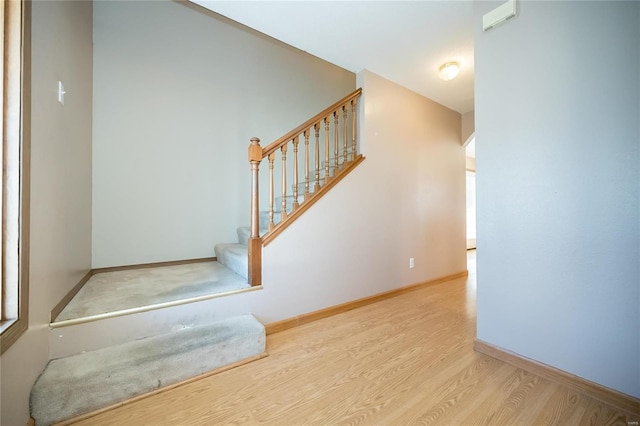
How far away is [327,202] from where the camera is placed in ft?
7.55

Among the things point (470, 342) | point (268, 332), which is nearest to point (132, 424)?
point (268, 332)

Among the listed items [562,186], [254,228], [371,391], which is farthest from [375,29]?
[371,391]

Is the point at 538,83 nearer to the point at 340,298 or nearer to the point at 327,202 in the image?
the point at 327,202

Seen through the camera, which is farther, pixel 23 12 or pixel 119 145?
pixel 119 145

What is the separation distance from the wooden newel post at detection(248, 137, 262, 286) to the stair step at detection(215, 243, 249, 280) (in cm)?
13

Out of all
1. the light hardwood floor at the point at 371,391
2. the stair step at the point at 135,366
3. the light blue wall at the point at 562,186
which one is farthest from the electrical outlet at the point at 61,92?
the light blue wall at the point at 562,186

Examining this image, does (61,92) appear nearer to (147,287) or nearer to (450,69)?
(147,287)

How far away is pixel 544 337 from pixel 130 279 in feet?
9.89

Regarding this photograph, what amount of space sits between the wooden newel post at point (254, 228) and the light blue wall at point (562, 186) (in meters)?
1.62

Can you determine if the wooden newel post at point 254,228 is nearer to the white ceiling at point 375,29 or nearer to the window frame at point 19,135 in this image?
the white ceiling at point 375,29

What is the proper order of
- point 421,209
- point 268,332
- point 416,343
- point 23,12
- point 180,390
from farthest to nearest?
point 421,209
point 268,332
point 416,343
point 180,390
point 23,12

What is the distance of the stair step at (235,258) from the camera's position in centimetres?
207

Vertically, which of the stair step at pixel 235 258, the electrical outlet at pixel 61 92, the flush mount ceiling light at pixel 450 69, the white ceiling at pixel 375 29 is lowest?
the stair step at pixel 235 258

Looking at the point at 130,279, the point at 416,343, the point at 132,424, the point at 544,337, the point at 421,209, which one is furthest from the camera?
the point at 421,209
